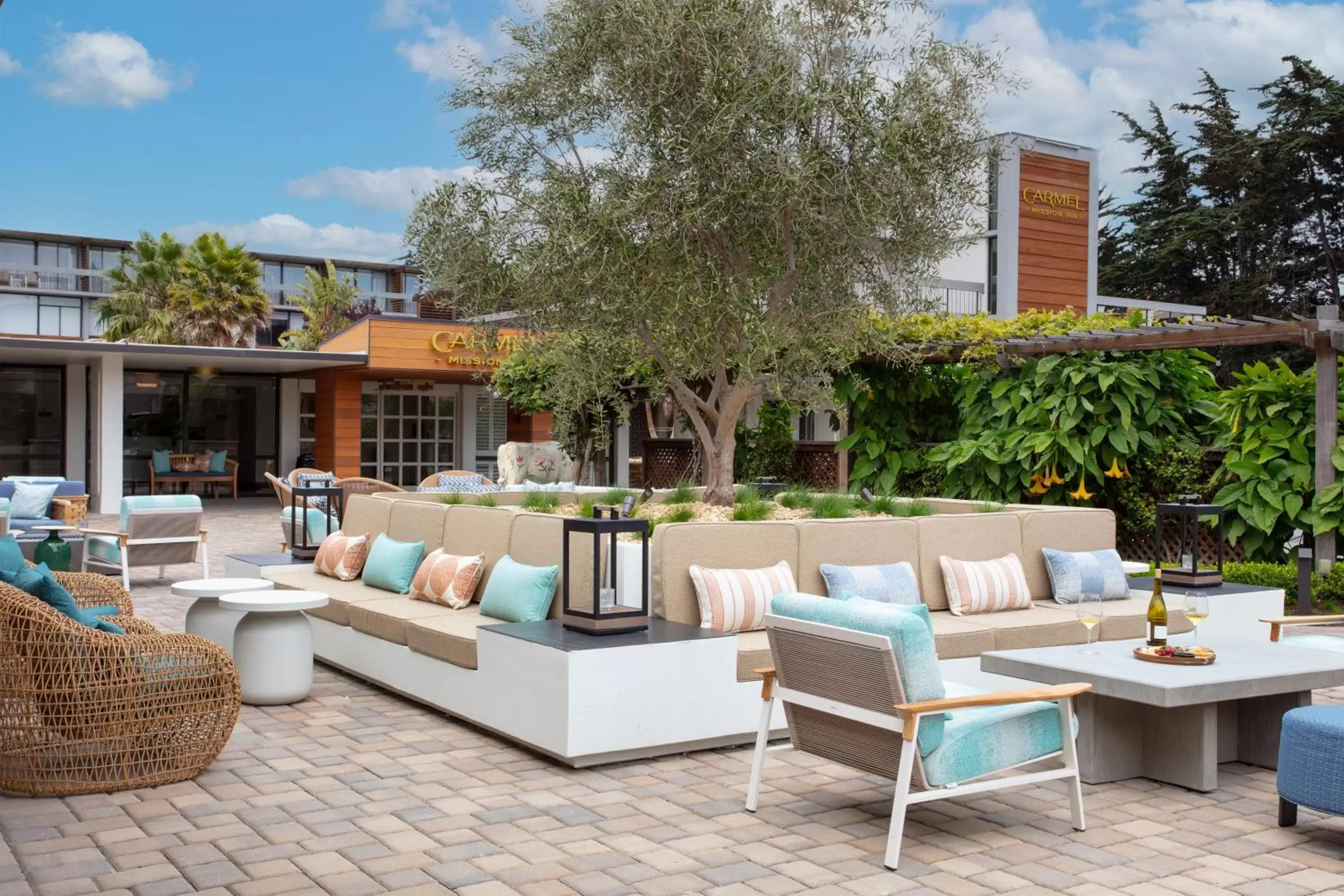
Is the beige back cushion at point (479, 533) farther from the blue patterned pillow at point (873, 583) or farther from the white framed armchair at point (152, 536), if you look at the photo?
the white framed armchair at point (152, 536)

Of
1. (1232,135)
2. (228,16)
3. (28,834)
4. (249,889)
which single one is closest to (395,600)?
(28,834)

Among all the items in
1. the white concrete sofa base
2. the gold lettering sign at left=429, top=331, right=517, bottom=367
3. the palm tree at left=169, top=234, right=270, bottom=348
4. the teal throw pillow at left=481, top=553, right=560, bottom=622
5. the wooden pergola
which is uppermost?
the palm tree at left=169, top=234, right=270, bottom=348

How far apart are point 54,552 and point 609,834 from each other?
6.83 meters

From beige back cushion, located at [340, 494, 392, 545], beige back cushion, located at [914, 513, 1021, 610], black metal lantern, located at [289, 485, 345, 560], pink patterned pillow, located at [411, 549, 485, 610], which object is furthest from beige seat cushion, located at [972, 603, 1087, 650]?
black metal lantern, located at [289, 485, 345, 560]

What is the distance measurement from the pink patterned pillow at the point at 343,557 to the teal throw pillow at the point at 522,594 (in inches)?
75.4

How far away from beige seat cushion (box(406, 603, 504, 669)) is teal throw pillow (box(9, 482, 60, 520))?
7245 millimetres

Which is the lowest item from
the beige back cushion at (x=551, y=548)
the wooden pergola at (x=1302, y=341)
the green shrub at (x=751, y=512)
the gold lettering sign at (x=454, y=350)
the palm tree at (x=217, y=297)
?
the beige back cushion at (x=551, y=548)

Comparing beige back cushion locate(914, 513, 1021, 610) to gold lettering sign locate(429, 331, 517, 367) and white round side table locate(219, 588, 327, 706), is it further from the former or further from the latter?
gold lettering sign locate(429, 331, 517, 367)

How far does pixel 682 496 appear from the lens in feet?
25.7

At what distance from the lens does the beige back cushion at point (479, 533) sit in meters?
6.60

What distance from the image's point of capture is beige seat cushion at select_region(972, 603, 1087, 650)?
6062 millimetres

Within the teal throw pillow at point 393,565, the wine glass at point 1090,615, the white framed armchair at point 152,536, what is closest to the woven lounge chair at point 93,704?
the teal throw pillow at point 393,565

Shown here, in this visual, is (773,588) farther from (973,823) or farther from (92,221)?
(92,221)

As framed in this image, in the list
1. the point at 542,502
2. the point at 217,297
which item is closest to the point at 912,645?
the point at 542,502
